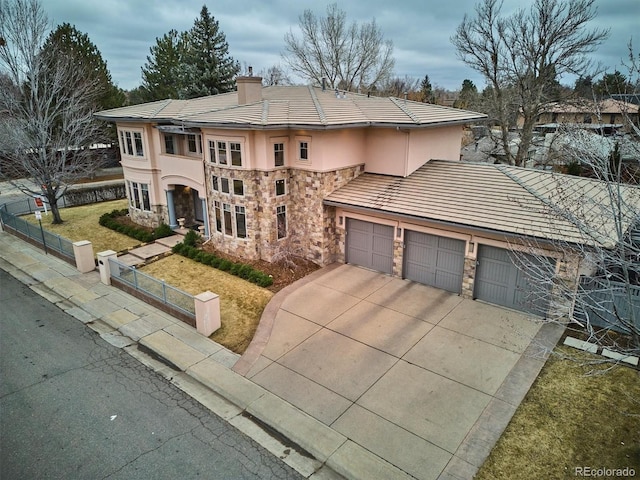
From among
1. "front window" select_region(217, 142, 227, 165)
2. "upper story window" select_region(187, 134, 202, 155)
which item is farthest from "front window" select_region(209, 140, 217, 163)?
"upper story window" select_region(187, 134, 202, 155)

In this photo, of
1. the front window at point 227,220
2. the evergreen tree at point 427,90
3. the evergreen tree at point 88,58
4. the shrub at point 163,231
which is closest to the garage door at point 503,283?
the front window at point 227,220

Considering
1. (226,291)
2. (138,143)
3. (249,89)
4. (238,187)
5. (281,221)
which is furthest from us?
(138,143)

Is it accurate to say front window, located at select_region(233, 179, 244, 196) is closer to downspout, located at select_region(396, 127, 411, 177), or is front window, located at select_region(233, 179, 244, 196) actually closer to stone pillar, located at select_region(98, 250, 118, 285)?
stone pillar, located at select_region(98, 250, 118, 285)

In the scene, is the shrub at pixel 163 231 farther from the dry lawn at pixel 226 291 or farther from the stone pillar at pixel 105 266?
→ the stone pillar at pixel 105 266

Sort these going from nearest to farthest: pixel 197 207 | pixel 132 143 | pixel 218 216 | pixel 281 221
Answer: pixel 281 221 < pixel 218 216 < pixel 132 143 < pixel 197 207

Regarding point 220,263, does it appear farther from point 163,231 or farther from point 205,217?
point 163,231

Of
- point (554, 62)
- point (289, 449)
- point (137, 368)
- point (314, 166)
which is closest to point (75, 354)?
point (137, 368)

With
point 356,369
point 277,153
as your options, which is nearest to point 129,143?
point 277,153
